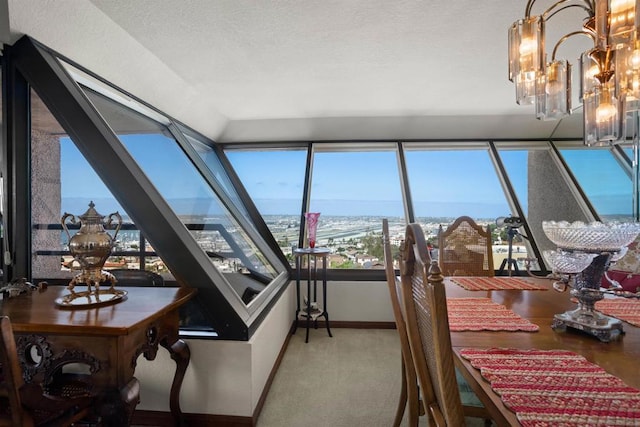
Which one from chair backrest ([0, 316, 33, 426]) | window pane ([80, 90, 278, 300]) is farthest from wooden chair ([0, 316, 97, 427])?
window pane ([80, 90, 278, 300])

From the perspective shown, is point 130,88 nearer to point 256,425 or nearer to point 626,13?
point 256,425

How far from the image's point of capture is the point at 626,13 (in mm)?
1167

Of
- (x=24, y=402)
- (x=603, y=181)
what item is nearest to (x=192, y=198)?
(x=24, y=402)

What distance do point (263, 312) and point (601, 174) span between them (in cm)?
414

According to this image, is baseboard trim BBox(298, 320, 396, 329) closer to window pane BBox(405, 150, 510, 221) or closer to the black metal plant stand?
the black metal plant stand

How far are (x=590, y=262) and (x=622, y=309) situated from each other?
460mm

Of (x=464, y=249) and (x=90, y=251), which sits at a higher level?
(x=90, y=251)

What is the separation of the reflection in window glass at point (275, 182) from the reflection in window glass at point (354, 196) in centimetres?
21

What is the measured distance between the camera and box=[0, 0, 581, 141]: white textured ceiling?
1674mm

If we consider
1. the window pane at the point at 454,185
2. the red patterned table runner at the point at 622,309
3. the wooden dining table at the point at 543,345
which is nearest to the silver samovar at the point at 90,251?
the wooden dining table at the point at 543,345

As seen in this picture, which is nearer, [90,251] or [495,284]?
[90,251]

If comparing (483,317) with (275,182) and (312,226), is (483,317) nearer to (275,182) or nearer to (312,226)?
(312,226)

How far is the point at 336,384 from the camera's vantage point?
2.26 meters

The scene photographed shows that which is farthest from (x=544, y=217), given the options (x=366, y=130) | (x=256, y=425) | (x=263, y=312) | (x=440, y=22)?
(x=256, y=425)
